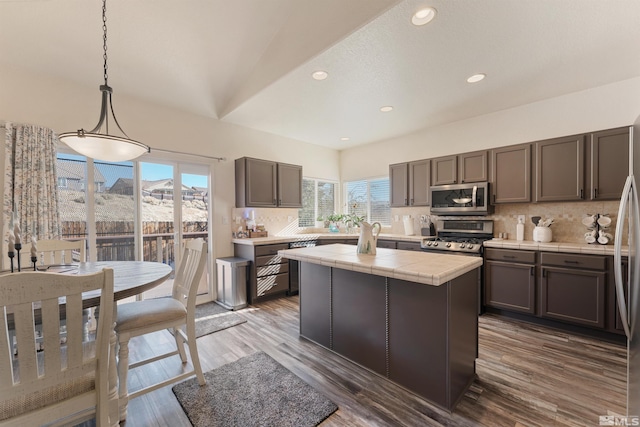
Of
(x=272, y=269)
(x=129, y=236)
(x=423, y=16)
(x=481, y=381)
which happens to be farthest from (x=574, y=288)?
(x=129, y=236)

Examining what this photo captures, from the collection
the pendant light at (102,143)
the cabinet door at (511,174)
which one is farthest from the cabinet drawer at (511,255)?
the pendant light at (102,143)

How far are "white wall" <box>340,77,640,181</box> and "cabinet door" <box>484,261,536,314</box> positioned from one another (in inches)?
68.4

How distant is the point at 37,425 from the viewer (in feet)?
3.69

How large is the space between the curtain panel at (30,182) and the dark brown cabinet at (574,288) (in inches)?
208

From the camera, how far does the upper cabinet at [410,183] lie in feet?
13.7

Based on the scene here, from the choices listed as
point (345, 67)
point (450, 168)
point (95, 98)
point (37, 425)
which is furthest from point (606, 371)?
point (95, 98)

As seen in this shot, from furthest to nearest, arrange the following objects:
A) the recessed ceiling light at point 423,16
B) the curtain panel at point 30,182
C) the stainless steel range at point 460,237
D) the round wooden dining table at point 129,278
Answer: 1. the stainless steel range at point 460,237
2. the curtain panel at point 30,182
3. the recessed ceiling light at point 423,16
4. the round wooden dining table at point 129,278

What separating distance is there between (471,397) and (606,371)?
1272 millimetres

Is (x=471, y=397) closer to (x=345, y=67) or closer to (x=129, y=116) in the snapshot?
(x=345, y=67)

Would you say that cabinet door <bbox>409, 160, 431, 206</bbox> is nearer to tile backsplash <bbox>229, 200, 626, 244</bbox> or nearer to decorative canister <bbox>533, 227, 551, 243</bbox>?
tile backsplash <bbox>229, 200, 626, 244</bbox>

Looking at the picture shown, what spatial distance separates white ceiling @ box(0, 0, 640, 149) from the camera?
6.60 feet

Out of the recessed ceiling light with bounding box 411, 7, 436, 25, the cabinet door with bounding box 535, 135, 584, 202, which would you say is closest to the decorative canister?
the cabinet door with bounding box 535, 135, 584, 202

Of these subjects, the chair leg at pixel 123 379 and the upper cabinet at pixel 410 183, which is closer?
the chair leg at pixel 123 379

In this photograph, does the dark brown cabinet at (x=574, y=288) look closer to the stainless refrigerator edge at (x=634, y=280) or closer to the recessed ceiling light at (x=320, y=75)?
the stainless refrigerator edge at (x=634, y=280)
